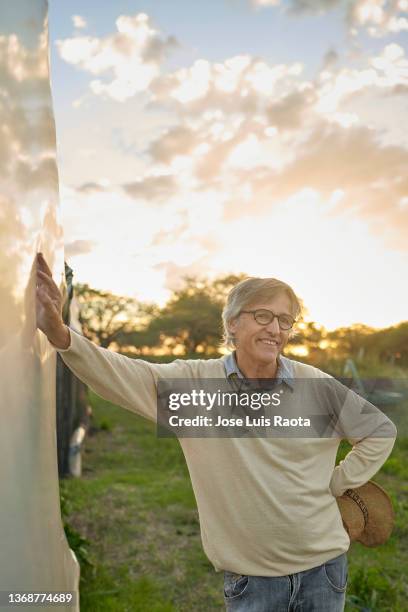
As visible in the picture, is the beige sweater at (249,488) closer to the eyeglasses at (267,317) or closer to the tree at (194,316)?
the eyeglasses at (267,317)

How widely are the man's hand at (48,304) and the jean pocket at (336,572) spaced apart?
3.81ft

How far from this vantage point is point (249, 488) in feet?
6.59

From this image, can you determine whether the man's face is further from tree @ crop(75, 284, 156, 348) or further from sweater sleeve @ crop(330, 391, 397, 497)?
tree @ crop(75, 284, 156, 348)

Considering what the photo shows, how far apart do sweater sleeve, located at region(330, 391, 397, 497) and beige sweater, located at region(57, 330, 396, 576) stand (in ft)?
0.51

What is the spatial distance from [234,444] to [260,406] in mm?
168

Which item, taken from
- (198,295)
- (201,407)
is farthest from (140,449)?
(198,295)

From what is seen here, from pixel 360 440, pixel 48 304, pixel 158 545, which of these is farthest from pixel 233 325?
pixel 158 545

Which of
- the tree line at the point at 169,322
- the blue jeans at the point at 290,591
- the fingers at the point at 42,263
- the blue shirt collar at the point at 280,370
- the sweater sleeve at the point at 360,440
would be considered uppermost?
the tree line at the point at 169,322

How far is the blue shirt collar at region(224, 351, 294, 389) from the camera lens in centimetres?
218

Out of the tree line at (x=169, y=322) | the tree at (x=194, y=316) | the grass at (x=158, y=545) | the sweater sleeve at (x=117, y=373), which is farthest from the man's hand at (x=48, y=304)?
the tree at (x=194, y=316)

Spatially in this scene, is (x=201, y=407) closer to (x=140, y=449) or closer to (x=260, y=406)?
(x=260, y=406)

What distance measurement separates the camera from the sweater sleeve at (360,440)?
225 cm

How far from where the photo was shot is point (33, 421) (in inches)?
56.0

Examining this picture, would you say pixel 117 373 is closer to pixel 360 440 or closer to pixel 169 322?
pixel 360 440
